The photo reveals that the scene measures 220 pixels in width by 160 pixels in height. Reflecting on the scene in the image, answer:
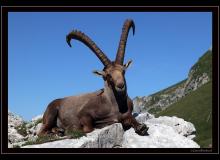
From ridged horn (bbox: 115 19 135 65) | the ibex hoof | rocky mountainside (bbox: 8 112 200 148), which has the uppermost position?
ridged horn (bbox: 115 19 135 65)

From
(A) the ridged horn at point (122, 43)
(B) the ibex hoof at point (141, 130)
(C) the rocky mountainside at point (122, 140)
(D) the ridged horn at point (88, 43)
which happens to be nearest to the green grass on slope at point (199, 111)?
(A) the ridged horn at point (122, 43)

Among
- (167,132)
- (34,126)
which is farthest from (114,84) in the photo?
(34,126)

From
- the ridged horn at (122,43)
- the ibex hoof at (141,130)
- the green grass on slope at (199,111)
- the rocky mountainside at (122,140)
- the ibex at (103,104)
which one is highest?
the green grass on slope at (199,111)

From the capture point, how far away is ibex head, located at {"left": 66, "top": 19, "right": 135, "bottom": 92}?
69.6 ft

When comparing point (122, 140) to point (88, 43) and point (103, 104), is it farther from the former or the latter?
point (88, 43)

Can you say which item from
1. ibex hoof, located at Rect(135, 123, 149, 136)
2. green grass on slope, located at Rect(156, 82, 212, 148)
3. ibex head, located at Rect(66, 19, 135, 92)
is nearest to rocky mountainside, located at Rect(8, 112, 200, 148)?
ibex hoof, located at Rect(135, 123, 149, 136)

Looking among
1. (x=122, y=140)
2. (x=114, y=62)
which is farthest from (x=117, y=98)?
(x=122, y=140)

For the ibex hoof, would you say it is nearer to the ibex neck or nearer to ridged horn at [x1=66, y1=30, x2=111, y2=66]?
the ibex neck

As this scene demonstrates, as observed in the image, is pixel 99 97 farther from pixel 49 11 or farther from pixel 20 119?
pixel 20 119

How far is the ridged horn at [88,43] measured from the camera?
898 inches

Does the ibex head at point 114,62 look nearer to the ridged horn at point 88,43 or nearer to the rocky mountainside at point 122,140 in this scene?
the ridged horn at point 88,43

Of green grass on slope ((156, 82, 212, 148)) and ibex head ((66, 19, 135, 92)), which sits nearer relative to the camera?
ibex head ((66, 19, 135, 92))
